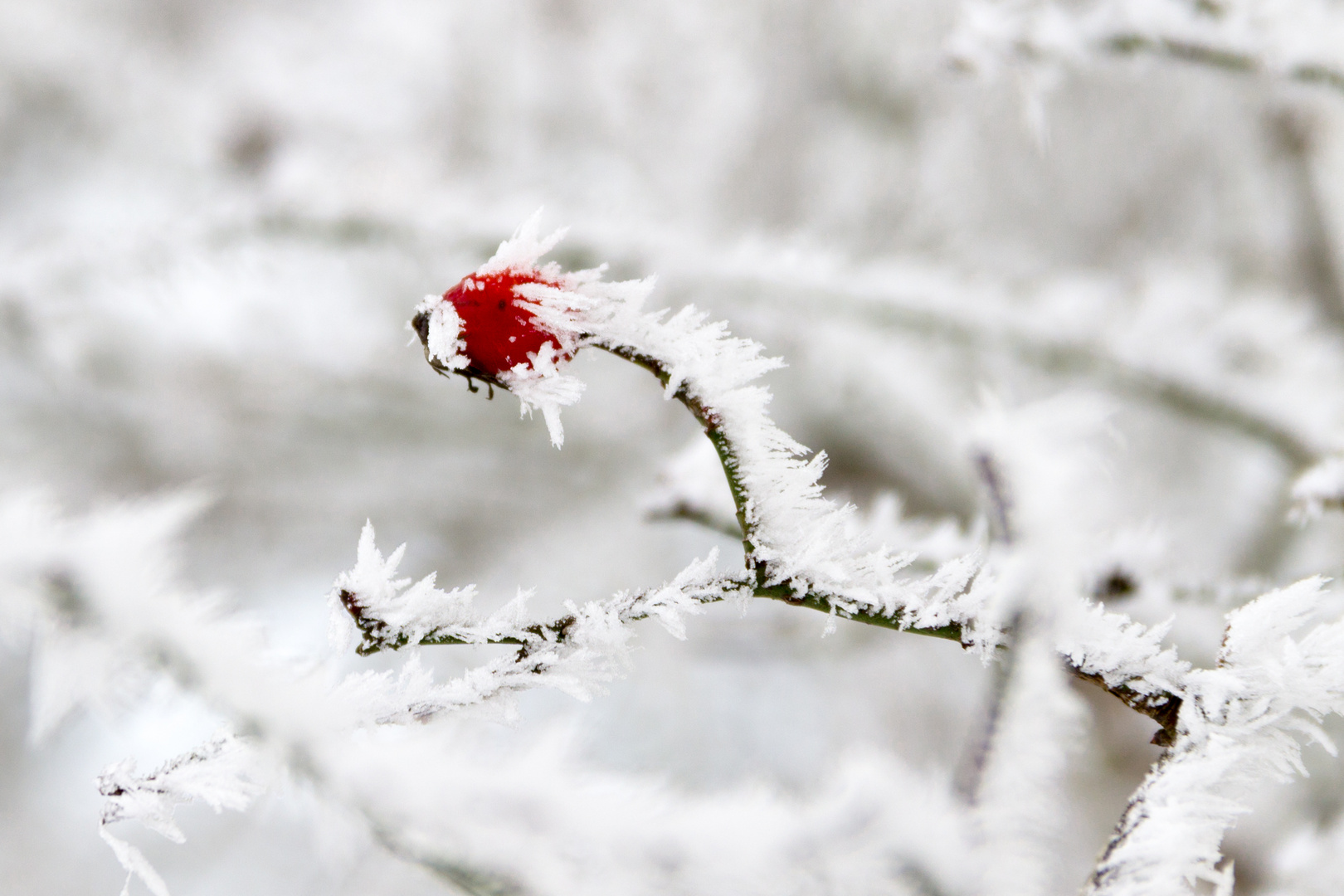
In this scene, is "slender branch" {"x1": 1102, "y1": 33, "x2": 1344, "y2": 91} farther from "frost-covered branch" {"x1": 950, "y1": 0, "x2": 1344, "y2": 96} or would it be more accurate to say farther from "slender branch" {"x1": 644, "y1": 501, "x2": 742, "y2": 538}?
"slender branch" {"x1": 644, "y1": 501, "x2": 742, "y2": 538}

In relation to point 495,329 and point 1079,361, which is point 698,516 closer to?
point 495,329

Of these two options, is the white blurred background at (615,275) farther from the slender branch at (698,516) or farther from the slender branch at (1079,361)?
the slender branch at (698,516)

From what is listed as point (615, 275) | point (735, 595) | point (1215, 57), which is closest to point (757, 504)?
point (735, 595)

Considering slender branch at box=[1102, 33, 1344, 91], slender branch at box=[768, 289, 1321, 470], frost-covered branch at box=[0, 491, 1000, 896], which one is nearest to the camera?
frost-covered branch at box=[0, 491, 1000, 896]

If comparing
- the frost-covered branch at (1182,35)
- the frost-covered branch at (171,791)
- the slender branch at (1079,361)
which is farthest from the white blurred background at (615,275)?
the frost-covered branch at (171,791)

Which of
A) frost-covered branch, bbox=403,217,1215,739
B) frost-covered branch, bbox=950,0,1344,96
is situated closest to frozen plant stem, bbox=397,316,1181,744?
frost-covered branch, bbox=403,217,1215,739

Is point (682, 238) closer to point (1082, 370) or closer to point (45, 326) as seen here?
point (1082, 370)
